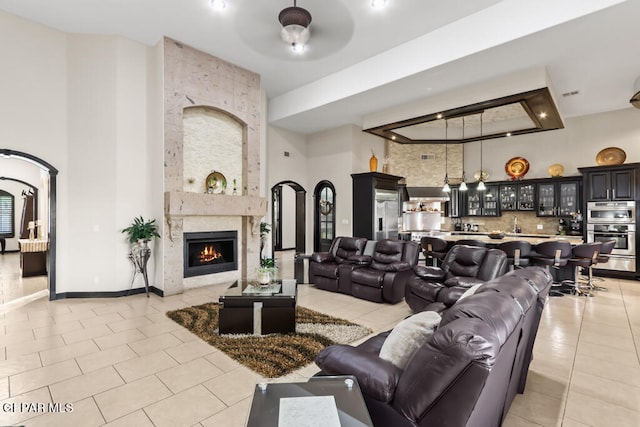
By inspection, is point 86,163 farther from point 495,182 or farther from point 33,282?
point 495,182

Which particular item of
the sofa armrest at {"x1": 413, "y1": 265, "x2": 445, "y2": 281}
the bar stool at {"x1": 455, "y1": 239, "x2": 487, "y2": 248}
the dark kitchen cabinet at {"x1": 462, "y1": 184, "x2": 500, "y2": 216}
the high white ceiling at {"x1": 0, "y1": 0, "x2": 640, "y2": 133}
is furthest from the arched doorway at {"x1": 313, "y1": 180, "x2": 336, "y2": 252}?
the sofa armrest at {"x1": 413, "y1": 265, "x2": 445, "y2": 281}

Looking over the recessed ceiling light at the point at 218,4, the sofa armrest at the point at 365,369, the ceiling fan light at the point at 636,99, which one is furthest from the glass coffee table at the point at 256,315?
the ceiling fan light at the point at 636,99

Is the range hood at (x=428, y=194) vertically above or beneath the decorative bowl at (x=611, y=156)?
beneath

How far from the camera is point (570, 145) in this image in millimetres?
7938

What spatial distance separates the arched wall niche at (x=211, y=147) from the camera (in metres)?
5.96

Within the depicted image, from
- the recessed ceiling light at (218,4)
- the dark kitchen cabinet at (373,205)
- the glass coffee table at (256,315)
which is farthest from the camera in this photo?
the dark kitchen cabinet at (373,205)

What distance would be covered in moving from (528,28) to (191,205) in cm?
566

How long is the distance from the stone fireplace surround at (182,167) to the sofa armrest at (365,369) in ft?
14.6

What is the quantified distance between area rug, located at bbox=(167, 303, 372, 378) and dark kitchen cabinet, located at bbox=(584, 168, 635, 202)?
683 cm

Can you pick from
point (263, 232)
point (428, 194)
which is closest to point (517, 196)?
point (428, 194)

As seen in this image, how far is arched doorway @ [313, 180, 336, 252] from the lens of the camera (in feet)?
28.6

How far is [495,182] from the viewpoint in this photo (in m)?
8.86

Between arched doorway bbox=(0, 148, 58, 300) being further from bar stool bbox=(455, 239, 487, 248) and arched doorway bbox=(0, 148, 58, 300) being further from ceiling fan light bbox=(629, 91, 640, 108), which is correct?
ceiling fan light bbox=(629, 91, 640, 108)

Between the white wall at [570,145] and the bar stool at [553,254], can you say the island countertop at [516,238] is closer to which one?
the bar stool at [553,254]
